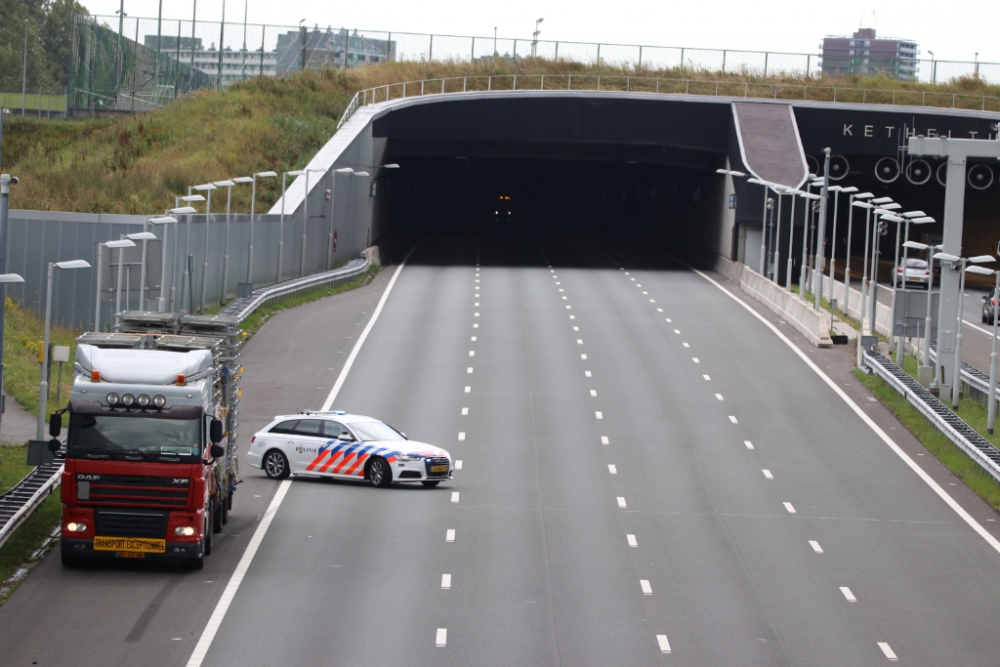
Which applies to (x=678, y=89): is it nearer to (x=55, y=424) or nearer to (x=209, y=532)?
(x=209, y=532)

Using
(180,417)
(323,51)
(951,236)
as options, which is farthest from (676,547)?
(323,51)

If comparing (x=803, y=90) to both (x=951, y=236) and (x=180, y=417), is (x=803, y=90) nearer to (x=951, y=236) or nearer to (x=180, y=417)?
(x=951, y=236)

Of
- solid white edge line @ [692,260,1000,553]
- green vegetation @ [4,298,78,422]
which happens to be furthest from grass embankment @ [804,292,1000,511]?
green vegetation @ [4,298,78,422]

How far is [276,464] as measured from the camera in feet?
101

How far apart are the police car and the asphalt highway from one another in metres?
0.45

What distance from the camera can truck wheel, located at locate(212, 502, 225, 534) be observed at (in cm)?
2374

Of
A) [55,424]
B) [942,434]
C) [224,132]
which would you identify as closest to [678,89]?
[224,132]

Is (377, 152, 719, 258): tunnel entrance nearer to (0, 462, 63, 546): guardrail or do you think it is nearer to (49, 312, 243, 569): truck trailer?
(0, 462, 63, 546): guardrail

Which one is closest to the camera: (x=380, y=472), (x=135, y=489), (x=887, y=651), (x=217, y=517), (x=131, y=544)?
(x=887, y=651)

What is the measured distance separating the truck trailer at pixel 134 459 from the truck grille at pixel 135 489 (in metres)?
0.01

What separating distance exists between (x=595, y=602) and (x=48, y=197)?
38.2m

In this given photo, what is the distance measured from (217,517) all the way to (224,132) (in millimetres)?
51629

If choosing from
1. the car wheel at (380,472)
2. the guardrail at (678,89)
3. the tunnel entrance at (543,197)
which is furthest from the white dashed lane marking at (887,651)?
the guardrail at (678,89)

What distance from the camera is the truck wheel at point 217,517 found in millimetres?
23742
